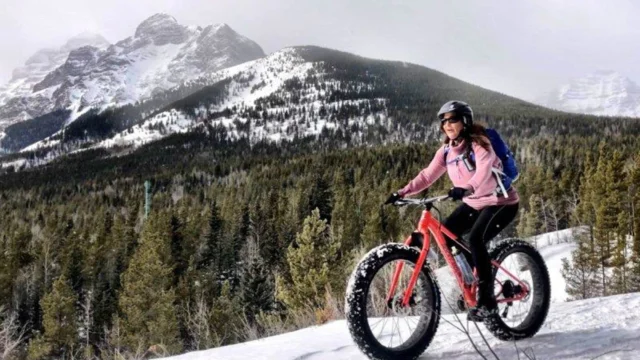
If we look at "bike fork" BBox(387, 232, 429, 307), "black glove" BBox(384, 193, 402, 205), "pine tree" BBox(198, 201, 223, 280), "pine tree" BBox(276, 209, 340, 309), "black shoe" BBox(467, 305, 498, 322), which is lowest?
"pine tree" BBox(198, 201, 223, 280)

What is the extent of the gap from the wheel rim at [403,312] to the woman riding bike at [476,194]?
0.40 metres

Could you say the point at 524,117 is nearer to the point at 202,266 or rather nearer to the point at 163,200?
the point at 163,200

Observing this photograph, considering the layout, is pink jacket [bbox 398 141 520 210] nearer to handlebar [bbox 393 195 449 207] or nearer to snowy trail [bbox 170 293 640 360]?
handlebar [bbox 393 195 449 207]

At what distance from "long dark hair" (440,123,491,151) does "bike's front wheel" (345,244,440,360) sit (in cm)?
106

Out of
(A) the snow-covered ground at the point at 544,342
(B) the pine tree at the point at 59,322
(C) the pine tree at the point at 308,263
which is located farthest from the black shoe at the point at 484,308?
(B) the pine tree at the point at 59,322

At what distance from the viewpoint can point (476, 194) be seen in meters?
4.04

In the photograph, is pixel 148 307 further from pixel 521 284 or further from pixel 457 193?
pixel 457 193

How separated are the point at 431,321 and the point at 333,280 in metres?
22.3

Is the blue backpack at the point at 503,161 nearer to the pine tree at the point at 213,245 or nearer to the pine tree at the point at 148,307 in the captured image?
the pine tree at the point at 148,307

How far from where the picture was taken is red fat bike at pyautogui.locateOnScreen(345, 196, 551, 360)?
11.8 ft

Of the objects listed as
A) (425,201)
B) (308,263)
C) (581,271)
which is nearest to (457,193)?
(425,201)

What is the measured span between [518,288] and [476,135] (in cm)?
156

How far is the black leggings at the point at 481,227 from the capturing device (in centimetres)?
400

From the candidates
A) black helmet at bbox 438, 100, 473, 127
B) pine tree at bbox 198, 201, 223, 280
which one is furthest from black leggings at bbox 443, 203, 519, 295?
pine tree at bbox 198, 201, 223, 280
